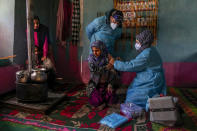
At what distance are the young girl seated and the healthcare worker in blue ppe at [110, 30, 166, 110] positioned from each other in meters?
0.35

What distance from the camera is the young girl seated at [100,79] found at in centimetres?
231

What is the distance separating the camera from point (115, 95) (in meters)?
2.41

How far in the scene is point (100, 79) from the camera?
2408 mm

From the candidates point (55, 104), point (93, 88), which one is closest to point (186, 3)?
point (93, 88)

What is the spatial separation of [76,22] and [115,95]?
5.96ft

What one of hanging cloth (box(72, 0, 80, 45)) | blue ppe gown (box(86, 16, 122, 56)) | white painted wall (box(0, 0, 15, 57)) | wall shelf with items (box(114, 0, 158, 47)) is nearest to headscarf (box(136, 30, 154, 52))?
blue ppe gown (box(86, 16, 122, 56))

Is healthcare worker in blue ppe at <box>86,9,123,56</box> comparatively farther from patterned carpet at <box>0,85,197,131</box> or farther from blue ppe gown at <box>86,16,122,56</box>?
patterned carpet at <box>0,85,197,131</box>

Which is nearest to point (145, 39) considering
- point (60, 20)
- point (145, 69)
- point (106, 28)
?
point (145, 69)

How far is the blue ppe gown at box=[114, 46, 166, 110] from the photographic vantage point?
200 centimetres

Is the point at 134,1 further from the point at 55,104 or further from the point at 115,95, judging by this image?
the point at 55,104

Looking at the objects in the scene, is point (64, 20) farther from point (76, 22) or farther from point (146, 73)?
point (146, 73)

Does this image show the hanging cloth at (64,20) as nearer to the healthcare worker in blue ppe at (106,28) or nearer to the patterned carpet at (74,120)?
the healthcare worker in blue ppe at (106,28)

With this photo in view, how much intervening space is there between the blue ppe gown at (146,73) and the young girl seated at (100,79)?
13.8 inches

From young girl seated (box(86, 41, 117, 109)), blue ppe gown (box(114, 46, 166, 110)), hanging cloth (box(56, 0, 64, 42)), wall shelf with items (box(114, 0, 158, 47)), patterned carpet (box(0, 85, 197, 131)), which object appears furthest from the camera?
hanging cloth (box(56, 0, 64, 42))
